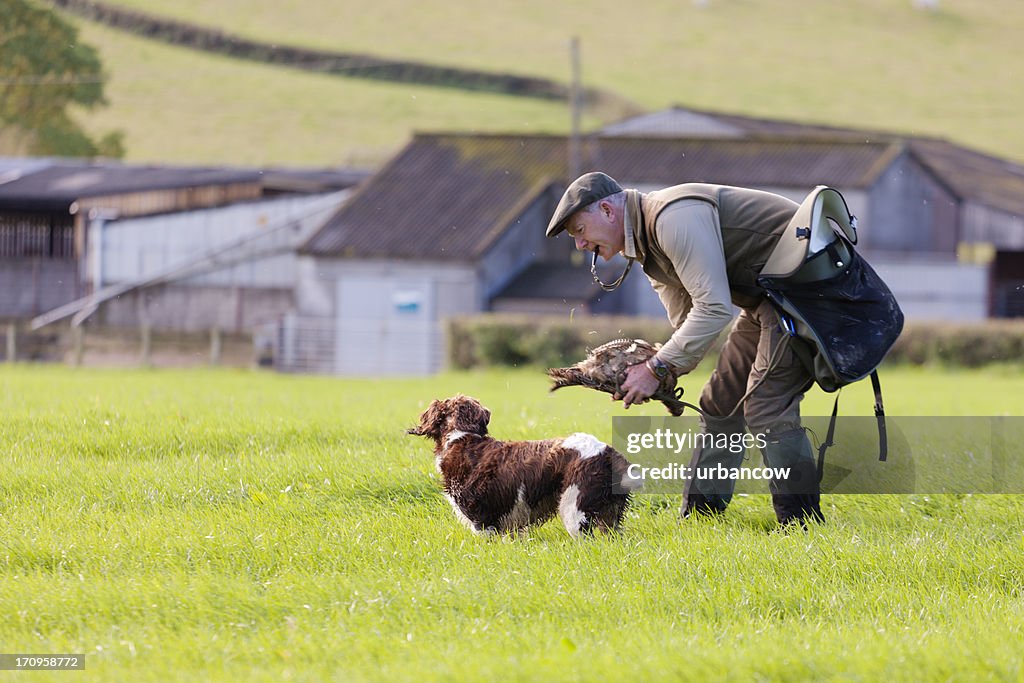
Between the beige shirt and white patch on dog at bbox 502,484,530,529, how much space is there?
3.65 ft

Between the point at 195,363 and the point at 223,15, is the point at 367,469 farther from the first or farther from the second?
the point at 223,15

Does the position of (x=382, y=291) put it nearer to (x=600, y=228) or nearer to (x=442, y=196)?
(x=442, y=196)

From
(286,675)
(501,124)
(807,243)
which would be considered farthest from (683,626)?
(501,124)

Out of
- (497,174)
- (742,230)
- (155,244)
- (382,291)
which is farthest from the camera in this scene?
(155,244)

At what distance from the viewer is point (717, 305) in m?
6.67

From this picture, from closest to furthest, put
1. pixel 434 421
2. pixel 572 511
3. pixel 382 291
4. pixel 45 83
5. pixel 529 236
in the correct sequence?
pixel 572 511 < pixel 434 421 < pixel 45 83 < pixel 382 291 < pixel 529 236

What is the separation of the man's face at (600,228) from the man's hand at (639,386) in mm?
674

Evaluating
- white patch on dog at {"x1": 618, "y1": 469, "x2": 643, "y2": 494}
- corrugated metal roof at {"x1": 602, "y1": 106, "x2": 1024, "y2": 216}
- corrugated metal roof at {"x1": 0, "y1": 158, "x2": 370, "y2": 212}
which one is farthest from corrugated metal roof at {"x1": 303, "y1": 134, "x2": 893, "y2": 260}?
white patch on dog at {"x1": 618, "y1": 469, "x2": 643, "y2": 494}

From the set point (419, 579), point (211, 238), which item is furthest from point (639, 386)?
point (211, 238)

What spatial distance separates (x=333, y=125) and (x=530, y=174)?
32123 mm

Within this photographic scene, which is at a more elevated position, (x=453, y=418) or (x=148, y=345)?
(x=453, y=418)

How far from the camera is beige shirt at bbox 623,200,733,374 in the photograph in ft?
22.0

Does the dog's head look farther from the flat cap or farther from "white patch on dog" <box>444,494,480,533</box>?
the flat cap

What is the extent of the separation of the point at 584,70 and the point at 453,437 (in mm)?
75496
